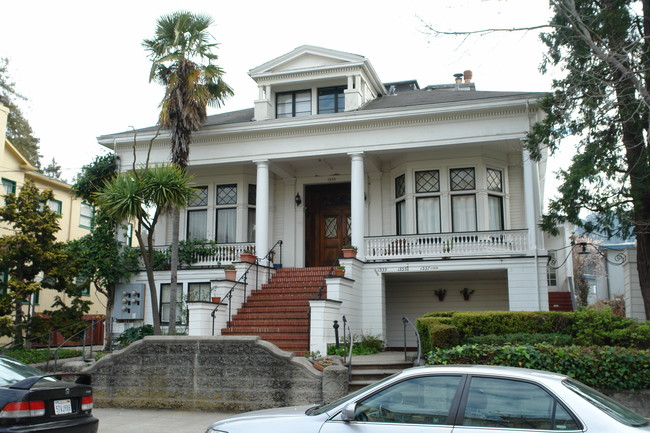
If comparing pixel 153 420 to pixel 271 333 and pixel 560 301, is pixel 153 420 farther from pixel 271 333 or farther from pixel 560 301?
pixel 560 301

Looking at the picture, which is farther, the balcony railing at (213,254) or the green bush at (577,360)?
the balcony railing at (213,254)

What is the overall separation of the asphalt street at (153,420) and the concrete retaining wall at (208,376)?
28cm

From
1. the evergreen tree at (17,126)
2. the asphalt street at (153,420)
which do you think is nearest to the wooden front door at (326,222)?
the asphalt street at (153,420)

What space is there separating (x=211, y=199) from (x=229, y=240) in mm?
1698

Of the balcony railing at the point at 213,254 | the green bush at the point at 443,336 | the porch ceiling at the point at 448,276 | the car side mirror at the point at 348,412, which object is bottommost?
the car side mirror at the point at 348,412

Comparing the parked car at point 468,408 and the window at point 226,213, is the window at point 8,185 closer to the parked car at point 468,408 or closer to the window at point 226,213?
the window at point 226,213

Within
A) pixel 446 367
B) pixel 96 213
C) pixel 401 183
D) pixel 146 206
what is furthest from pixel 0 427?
pixel 401 183

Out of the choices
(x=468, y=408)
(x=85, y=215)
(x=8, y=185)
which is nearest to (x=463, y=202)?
(x=468, y=408)

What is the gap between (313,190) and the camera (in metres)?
22.0

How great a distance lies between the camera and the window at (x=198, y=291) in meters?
19.5

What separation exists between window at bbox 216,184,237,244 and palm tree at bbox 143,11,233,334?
356 centimetres

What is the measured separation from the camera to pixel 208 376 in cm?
1113

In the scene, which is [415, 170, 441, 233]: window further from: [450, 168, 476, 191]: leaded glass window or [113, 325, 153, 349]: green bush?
[113, 325, 153, 349]: green bush

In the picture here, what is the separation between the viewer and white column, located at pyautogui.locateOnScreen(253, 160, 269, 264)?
62.4 ft
